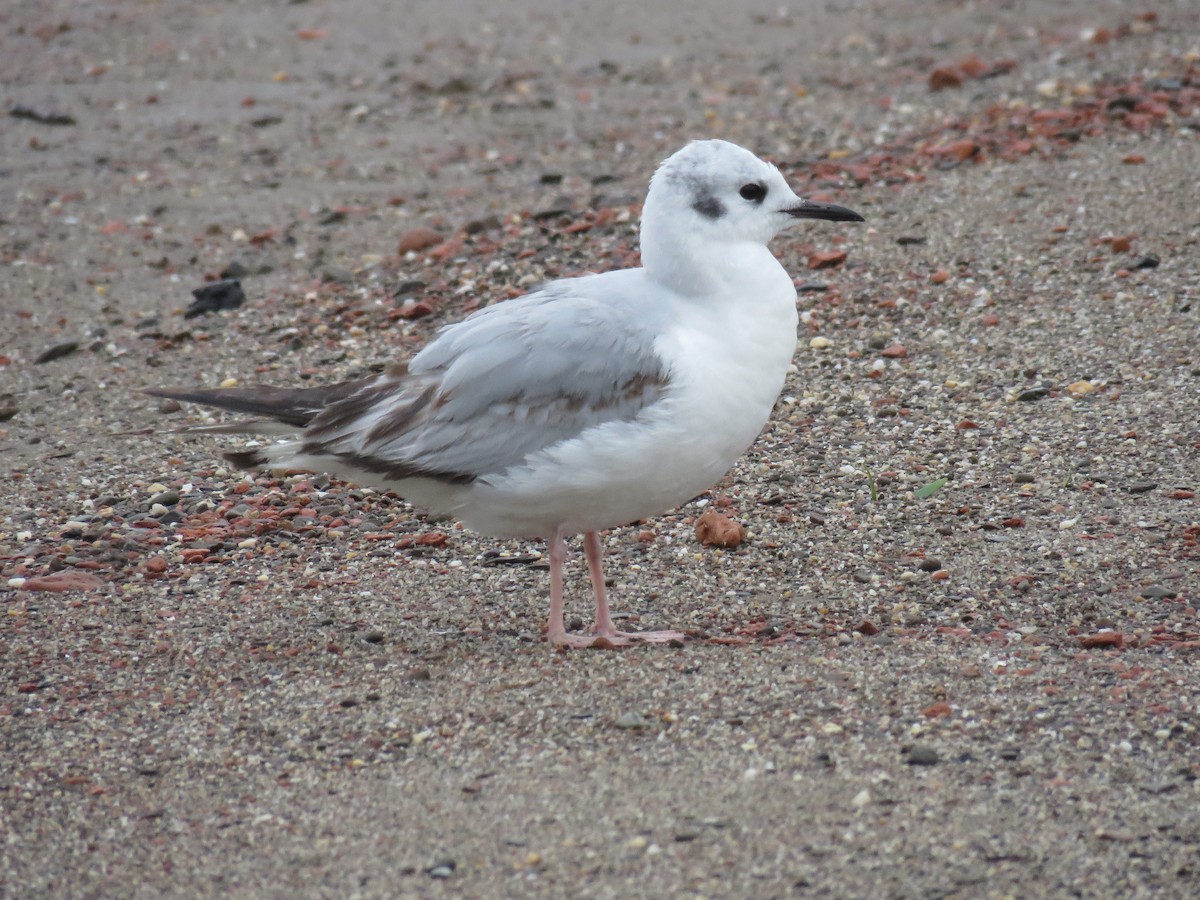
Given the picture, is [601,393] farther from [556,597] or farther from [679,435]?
[556,597]

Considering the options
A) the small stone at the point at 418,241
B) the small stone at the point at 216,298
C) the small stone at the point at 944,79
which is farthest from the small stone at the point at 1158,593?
the small stone at the point at 944,79

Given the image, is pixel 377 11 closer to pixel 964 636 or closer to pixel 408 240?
pixel 408 240

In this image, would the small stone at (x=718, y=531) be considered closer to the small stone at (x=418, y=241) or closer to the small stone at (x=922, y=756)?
the small stone at (x=922, y=756)

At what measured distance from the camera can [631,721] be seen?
416 centimetres

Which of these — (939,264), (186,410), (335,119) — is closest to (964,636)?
(939,264)

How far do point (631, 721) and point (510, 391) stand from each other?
1.13 metres

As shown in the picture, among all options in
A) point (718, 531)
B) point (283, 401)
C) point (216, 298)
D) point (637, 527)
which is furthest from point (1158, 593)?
point (216, 298)

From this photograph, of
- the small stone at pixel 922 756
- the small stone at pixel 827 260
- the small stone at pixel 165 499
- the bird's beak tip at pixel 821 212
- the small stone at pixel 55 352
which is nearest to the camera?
the small stone at pixel 922 756

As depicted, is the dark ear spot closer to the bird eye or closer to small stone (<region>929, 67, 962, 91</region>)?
the bird eye

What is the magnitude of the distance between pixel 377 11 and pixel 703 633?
9.35 meters

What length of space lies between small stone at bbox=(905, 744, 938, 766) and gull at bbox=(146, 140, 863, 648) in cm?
113

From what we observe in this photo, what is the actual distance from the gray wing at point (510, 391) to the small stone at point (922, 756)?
1292mm

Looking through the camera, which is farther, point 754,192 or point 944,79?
point 944,79

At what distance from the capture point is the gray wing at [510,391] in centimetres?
457
